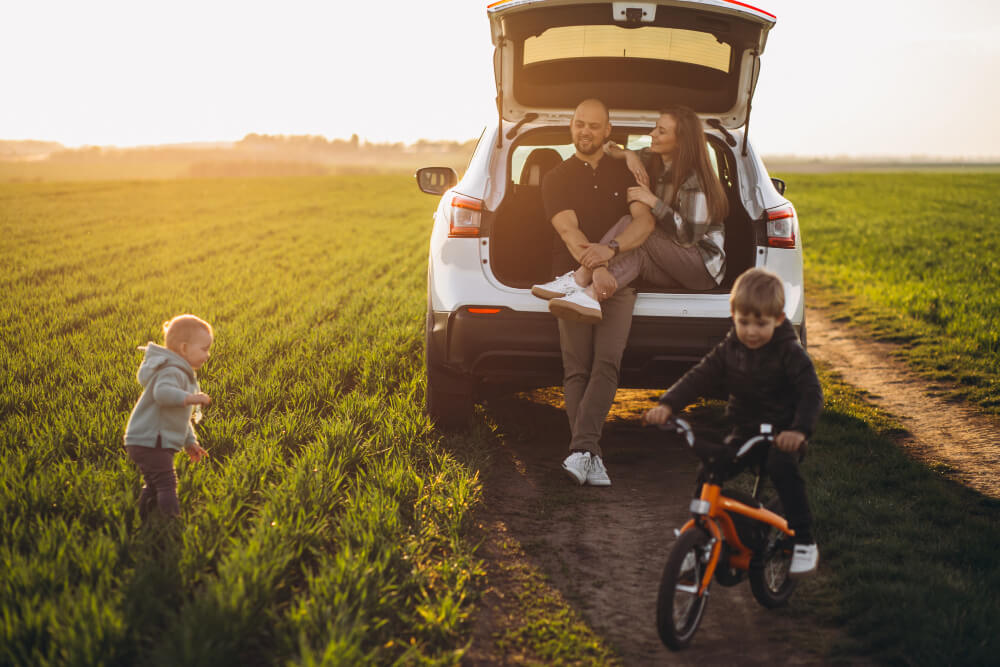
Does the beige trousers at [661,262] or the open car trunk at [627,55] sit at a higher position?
the open car trunk at [627,55]

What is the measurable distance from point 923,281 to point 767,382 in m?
9.92

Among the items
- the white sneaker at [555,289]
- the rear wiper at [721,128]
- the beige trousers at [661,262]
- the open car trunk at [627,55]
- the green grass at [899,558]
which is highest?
the open car trunk at [627,55]

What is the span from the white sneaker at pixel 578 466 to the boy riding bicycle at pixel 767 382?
1.47m

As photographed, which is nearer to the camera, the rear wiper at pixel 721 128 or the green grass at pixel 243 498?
the green grass at pixel 243 498

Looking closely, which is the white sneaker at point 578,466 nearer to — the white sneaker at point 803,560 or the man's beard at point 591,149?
the white sneaker at point 803,560

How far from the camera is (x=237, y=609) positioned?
2.93 metres

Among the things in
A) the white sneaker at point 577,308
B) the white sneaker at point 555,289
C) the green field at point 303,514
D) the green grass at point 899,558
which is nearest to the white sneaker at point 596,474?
the green field at point 303,514

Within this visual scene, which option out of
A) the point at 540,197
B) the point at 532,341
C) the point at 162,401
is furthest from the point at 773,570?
the point at 540,197

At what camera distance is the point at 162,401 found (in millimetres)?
3635

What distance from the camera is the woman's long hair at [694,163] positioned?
4.88 m

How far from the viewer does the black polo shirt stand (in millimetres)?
5059

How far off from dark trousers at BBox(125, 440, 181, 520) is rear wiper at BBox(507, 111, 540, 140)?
269cm

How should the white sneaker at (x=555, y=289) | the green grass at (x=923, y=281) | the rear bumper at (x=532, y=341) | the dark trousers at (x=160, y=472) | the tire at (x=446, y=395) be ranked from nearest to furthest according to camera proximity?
the dark trousers at (x=160, y=472) < the white sneaker at (x=555, y=289) < the rear bumper at (x=532, y=341) < the tire at (x=446, y=395) < the green grass at (x=923, y=281)

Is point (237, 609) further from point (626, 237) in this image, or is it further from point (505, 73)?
point (505, 73)
